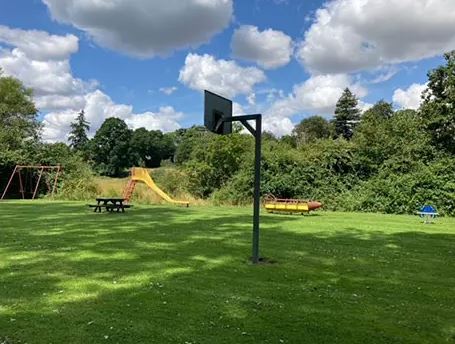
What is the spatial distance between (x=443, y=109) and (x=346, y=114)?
40060 mm

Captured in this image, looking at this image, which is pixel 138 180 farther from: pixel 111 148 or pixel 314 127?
pixel 314 127

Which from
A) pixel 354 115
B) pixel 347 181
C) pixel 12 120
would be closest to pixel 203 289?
pixel 347 181

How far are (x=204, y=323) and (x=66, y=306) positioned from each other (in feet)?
5.34

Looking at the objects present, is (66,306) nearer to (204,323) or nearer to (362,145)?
(204,323)

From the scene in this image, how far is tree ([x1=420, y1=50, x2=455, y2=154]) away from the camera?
88.0ft

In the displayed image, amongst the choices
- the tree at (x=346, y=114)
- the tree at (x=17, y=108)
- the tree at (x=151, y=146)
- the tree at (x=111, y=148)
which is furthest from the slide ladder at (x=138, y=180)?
the tree at (x=151, y=146)

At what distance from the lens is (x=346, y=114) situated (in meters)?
66.9

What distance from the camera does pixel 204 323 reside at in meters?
4.88

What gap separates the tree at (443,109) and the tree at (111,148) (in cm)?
5632

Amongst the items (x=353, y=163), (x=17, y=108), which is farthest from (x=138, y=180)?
(x=17, y=108)

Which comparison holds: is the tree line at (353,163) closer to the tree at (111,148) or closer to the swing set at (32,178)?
the swing set at (32,178)

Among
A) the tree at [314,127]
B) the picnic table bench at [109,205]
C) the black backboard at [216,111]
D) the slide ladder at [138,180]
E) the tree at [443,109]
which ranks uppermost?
the tree at [314,127]

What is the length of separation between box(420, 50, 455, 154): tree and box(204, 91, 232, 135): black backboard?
20265 millimetres

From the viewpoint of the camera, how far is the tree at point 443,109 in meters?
26.8
